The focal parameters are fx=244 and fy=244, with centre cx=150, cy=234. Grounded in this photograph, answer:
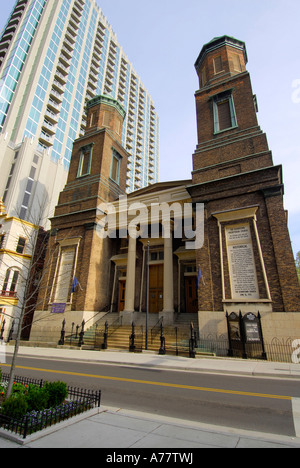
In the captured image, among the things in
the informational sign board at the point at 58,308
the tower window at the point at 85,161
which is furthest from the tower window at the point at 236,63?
the informational sign board at the point at 58,308

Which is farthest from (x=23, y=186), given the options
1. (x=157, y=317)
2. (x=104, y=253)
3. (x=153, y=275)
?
(x=157, y=317)

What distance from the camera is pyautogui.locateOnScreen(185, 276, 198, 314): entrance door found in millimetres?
20719

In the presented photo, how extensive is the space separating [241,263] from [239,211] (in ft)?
A: 11.2

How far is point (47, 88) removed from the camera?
4981cm

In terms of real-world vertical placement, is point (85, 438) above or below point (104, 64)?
below

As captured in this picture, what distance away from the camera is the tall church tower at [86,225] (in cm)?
2073

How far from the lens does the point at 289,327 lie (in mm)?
12672

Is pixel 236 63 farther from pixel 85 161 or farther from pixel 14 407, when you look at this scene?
pixel 14 407

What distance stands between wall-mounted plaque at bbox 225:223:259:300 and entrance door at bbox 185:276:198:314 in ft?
21.4

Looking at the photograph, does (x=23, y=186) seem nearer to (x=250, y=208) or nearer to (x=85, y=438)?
(x=250, y=208)

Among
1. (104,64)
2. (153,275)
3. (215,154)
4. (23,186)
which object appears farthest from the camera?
(104,64)

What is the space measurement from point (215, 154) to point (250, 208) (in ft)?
19.1

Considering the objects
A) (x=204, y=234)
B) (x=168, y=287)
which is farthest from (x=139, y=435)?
(x=168, y=287)

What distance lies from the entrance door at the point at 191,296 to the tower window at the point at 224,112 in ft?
42.1
